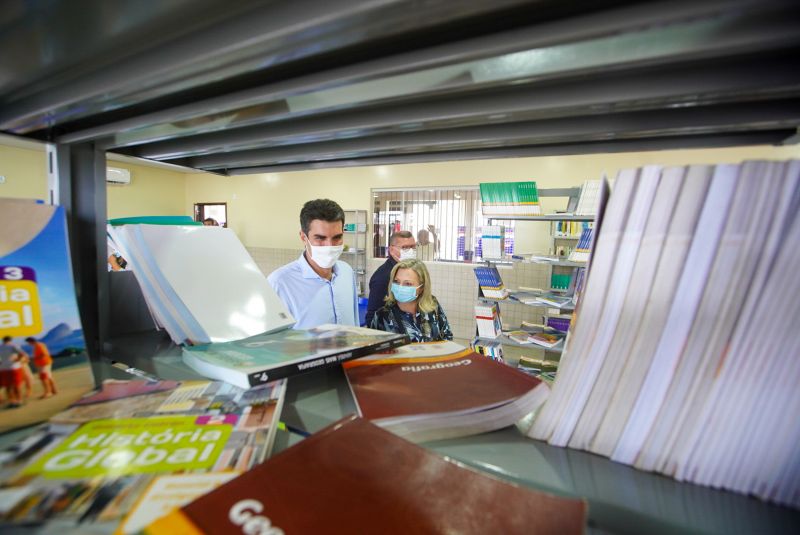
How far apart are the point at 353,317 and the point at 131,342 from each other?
1.42 metres

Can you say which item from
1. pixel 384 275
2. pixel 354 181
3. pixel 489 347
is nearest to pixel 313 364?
pixel 384 275

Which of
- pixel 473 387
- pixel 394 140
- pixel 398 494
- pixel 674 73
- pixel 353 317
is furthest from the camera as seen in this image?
pixel 353 317

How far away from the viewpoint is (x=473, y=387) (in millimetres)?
522

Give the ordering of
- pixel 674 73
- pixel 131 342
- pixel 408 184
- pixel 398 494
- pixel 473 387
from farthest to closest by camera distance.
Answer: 1. pixel 408 184
2. pixel 131 342
3. pixel 473 387
4. pixel 674 73
5. pixel 398 494

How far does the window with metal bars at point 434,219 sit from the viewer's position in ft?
19.5

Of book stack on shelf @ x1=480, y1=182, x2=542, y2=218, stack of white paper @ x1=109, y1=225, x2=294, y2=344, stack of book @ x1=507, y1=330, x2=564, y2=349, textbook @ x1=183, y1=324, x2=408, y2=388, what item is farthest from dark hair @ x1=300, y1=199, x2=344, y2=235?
stack of book @ x1=507, y1=330, x2=564, y2=349

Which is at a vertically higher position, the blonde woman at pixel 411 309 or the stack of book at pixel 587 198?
the stack of book at pixel 587 198

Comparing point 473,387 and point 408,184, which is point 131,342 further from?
point 408,184

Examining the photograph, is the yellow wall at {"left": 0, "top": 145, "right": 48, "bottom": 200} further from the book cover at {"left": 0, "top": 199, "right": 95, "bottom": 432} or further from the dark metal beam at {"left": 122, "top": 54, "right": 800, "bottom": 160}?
the dark metal beam at {"left": 122, "top": 54, "right": 800, "bottom": 160}

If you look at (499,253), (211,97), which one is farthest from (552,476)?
(499,253)

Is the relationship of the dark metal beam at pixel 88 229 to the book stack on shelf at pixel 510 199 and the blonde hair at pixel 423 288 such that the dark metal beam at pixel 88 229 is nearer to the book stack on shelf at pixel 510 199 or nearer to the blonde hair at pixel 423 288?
the blonde hair at pixel 423 288

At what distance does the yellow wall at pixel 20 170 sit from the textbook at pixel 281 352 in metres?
7.24

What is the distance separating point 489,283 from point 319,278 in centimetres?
198

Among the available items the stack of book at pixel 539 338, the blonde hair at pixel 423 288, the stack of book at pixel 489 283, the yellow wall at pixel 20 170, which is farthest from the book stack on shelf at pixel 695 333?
the yellow wall at pixel 20 170
